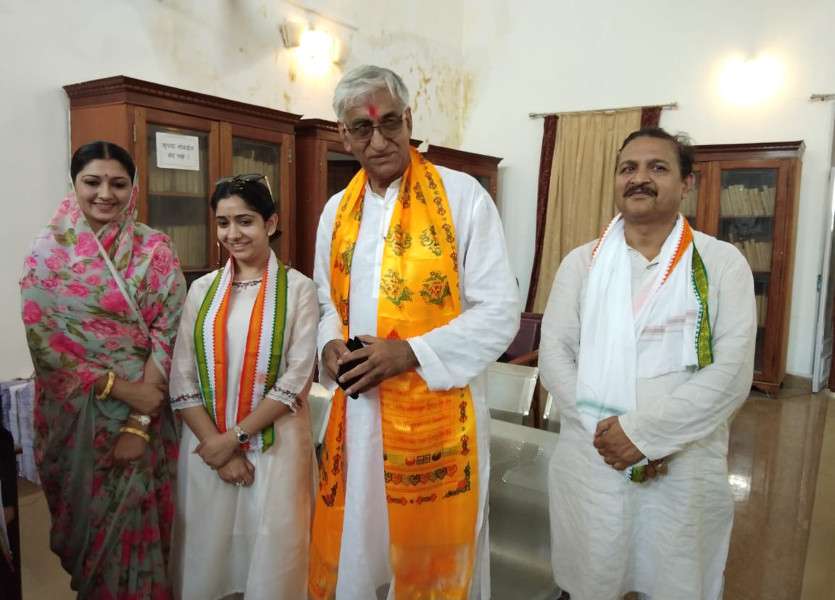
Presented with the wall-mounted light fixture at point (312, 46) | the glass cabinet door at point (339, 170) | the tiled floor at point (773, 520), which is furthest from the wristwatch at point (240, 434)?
the wall-mounted light fixture at point (312, 46)

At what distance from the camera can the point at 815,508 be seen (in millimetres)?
3074

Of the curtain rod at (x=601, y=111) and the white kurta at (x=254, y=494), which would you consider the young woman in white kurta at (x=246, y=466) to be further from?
the curtain rod at (x=601, y=111)

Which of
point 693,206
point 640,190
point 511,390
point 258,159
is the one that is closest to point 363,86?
point 640,190

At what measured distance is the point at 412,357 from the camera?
4.40 ft

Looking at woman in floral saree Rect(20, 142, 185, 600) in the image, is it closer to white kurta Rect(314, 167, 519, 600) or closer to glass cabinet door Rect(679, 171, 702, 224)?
white kurta Rect(314, 167, 519, 600)

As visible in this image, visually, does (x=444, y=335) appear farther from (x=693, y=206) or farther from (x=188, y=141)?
(x=693, y=206)

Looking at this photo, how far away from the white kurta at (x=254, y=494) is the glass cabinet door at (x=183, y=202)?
1.73 meters

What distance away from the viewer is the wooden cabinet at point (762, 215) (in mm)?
5004

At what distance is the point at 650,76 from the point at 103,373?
5428 millimetres

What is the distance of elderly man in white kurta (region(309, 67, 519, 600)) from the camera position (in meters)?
1.37

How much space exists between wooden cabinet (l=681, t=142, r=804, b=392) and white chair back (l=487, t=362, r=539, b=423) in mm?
3292

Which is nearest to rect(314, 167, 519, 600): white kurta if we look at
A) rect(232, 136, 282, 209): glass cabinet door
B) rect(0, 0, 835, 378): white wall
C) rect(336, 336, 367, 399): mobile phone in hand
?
rect(336, 336, 367, 399): mobile phone in hand

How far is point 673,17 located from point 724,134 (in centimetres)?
113

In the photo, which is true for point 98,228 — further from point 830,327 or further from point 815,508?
point 830,327
